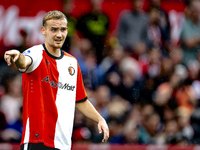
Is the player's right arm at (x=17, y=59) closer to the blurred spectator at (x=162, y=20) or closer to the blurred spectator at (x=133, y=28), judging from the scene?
the blurred spectator at (x=133, y=28)

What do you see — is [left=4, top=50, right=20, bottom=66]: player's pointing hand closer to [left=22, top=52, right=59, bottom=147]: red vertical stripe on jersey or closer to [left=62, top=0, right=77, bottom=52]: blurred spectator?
[left=22, top=52, right=59, bottom=147]: red vertical stripe on jersey

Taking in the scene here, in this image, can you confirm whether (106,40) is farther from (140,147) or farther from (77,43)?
(140,147)

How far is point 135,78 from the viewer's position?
847cm

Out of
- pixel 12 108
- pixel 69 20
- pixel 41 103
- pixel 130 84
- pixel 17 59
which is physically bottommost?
pixel 12 108

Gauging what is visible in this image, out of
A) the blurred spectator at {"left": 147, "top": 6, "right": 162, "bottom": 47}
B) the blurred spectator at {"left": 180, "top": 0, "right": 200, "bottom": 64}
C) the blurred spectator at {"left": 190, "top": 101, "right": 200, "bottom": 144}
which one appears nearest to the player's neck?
the blurred spectator at {"left": 190, "top": 101, "right": 200, "bottom": 144}

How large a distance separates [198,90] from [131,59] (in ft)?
5.98

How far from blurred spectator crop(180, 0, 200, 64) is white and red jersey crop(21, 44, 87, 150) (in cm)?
584

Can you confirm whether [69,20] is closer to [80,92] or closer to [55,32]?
[80,92]

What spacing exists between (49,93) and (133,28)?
578cm

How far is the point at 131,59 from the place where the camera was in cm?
894

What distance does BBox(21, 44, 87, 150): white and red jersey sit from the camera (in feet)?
12.7

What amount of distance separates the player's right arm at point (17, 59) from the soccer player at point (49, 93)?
0.01 m

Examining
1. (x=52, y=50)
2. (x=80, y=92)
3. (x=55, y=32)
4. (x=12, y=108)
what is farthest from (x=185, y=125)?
(x=55, y=32)

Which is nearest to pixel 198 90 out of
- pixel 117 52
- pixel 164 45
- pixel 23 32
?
pixel 164 45
